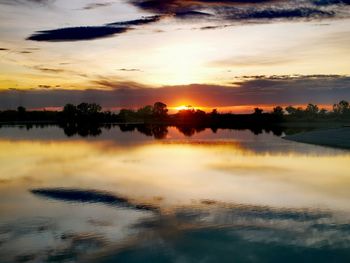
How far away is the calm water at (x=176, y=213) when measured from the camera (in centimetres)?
1136

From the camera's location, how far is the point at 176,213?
15430mm

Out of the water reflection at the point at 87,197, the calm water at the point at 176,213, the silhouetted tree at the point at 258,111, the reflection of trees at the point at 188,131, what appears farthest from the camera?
the silhouetted tree at the point at 258,111

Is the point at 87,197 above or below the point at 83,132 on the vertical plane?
below

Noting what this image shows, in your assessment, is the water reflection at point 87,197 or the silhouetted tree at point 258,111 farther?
the silhouetted tree at point 258,111

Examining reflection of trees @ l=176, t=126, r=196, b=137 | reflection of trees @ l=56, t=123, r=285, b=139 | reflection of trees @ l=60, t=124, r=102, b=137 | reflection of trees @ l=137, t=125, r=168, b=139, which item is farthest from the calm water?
reflection of trees @ l=60, t=124, r=102, b=137

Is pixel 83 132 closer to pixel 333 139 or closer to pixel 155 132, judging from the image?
pixel 155 132

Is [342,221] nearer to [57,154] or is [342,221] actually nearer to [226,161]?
[226,161]

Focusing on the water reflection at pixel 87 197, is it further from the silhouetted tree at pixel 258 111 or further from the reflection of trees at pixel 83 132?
the silhouetted tree at pixel 258 111

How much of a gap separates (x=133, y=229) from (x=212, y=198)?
546cm

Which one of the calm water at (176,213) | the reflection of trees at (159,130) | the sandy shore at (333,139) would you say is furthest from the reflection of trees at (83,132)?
the calm water at (176,213)

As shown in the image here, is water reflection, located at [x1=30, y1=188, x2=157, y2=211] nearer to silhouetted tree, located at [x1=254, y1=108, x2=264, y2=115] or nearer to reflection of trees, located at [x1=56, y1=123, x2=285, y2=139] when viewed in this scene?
reflection of trees, located at [x1=56, y1=123, x2=285, y2=139]

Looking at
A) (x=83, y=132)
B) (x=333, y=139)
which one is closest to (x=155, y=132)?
(x=83, y=132)

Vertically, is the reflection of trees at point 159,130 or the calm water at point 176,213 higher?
the reflection of trees at point 159,130

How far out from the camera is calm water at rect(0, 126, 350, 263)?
37.3 ft
